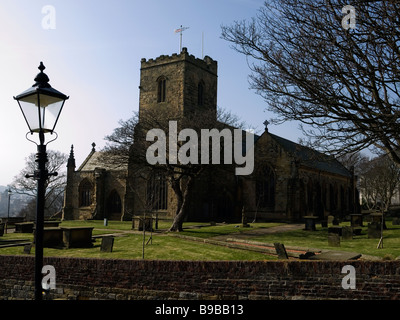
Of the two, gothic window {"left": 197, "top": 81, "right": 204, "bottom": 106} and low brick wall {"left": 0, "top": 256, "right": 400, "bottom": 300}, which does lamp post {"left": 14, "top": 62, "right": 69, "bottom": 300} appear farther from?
gothic window {"left": 197, "top": 81, "right": 204, "bottom": 106}

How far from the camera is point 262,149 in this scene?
34.0 meters

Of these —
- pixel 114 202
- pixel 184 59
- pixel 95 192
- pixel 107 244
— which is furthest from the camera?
pixel 114 202

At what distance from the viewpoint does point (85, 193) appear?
40.7 meters

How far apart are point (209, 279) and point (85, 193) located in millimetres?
34346

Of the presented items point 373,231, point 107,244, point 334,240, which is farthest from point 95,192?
point 334,240

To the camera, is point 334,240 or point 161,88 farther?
point 161,88

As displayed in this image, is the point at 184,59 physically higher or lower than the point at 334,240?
higher

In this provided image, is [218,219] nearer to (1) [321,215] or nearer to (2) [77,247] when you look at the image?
(1) [321,215]

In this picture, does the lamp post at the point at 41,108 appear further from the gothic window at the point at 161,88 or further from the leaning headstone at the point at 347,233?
the gothic window at the point at 161,88

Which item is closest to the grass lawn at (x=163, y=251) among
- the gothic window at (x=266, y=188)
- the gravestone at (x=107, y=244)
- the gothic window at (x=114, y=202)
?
the gravestone at (x=107, y=244)

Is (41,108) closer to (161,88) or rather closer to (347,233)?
(347,233)

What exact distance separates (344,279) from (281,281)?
1.37 m

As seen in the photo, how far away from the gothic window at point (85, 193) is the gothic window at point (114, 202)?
9.21 ft

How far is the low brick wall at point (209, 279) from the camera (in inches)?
306
